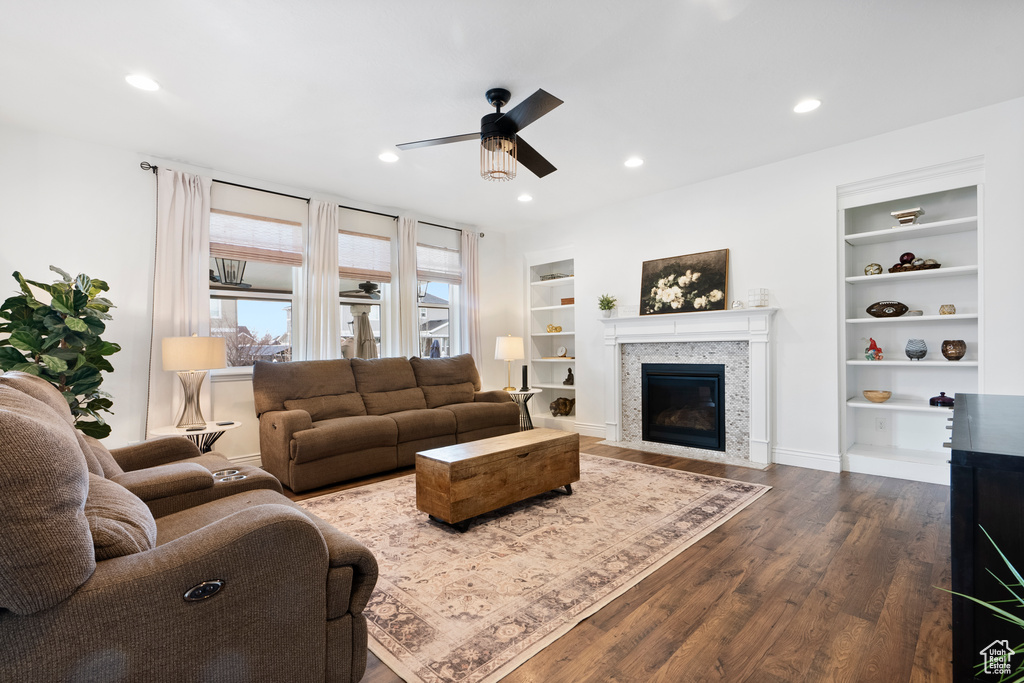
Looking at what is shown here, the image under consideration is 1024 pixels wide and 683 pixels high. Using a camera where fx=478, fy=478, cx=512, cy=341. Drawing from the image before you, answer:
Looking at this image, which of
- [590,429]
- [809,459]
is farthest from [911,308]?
[590,429]

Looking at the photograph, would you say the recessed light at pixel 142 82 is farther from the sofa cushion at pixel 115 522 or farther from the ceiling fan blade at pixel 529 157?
the sofa cushion at pixel 115 522

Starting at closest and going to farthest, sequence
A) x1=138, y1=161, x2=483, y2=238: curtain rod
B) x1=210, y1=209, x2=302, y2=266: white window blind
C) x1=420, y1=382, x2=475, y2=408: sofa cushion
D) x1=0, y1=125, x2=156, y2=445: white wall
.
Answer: x1=0, y1=125, x2=156, y2=445: white wall < x1=138, y1=161, x2=483, y2=238: curtain rod < x1=210, y1=209, x2=302, y2=266: white window blind < x1=420, y1=382, x2=475, y2=408: sofa cushion

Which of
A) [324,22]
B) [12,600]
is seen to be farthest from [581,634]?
[324,22]

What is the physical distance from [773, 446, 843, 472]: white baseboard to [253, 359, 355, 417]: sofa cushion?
406 cm

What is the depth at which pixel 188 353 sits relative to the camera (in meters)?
3.65

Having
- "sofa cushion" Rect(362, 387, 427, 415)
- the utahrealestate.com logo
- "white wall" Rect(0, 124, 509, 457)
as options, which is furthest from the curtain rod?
the utahrealestate.com logo

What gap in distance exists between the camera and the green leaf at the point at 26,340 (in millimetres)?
2953

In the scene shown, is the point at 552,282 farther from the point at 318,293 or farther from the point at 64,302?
the point at 64,302

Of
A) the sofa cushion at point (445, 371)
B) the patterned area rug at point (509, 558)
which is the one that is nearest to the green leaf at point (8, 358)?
the patterned area rug at point (509, 558)

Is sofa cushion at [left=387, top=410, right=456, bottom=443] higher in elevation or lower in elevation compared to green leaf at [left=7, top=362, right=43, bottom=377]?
lower

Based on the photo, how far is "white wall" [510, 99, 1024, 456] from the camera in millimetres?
3359

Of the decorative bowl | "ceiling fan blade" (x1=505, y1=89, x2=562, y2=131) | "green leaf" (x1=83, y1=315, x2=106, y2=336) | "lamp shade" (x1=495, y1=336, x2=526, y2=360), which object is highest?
"ceiling fan blade" (x1=505, y1=89, x2=562, y2=131)

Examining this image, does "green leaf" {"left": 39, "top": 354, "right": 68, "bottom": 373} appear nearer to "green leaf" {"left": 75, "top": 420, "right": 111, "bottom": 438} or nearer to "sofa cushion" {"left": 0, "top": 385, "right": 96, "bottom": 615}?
"green leaf" {"left": 75, "top": 420, "right": 111, "bottom": 438}

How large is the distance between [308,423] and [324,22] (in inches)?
109
